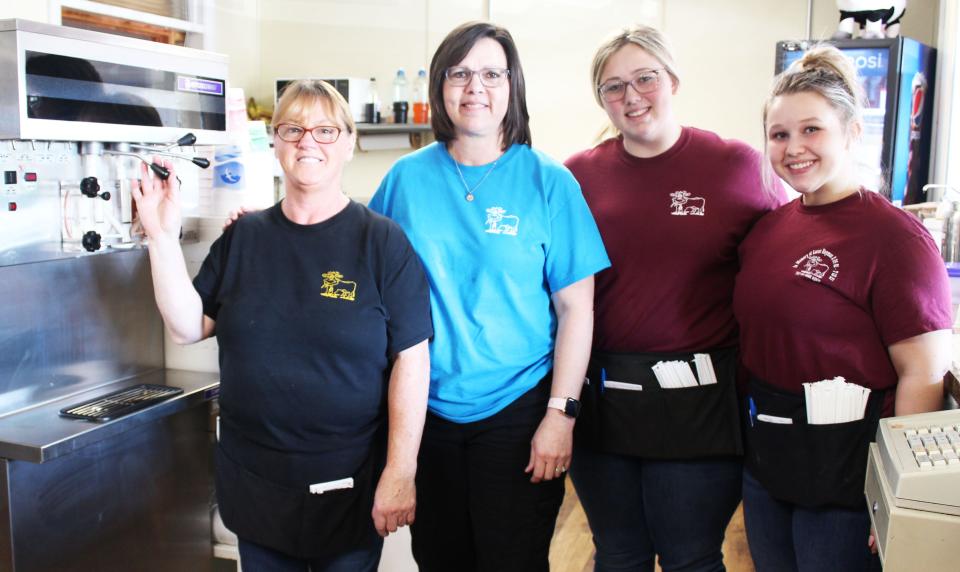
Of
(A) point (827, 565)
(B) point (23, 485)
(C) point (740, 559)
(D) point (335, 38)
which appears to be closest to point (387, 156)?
(D) point (335, 38)

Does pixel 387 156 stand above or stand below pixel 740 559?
above

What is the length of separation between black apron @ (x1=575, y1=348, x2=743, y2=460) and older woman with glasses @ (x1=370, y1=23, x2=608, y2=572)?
0.13m

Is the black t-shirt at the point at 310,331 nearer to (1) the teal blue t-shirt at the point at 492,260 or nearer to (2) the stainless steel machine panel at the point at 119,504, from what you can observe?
(1) the teal blue t-shirt at the point at 492,260

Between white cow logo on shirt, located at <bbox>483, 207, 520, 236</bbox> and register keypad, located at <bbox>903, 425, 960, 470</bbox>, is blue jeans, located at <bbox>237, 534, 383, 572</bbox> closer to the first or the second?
white cow logo on shirt, located at <bbox>483, 207, 520, 236</bbox>

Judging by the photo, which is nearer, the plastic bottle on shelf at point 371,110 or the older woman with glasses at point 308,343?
the older woman with glasses at point 308,343

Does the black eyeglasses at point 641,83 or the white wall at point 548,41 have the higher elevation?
the white wall at point 548,41

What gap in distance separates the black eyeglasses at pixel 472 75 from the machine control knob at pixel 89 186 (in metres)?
0.93

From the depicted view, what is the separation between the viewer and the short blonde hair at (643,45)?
176 centimetres

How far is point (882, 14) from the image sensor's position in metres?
3.77

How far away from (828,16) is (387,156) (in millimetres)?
2554

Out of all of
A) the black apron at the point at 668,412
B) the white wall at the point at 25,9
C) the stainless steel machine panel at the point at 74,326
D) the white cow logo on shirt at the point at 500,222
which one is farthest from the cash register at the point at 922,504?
the white wall at the point at 25,9

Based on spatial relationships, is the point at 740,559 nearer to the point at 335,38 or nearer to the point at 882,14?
the point at 882,14

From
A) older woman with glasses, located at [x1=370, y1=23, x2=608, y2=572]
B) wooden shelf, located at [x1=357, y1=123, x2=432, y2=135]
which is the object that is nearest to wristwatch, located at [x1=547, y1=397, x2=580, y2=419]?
older woman with glasses, located at [x1=370, y1=23, x2=608, y2=572]

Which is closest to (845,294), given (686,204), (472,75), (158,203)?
(686,204)
